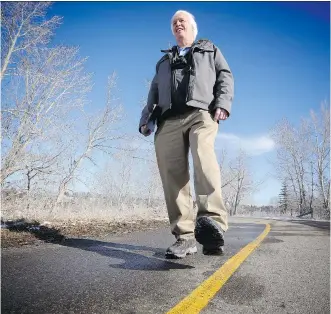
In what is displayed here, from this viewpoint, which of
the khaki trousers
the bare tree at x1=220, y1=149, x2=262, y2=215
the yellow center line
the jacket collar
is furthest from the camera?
the bare tree at x1=220, y1=149, x2=262, y2=215

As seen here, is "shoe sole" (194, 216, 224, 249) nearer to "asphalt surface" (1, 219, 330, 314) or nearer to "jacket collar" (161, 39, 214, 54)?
"asphalt surface" (1, 219, 330, 314)

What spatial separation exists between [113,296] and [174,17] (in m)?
3.00

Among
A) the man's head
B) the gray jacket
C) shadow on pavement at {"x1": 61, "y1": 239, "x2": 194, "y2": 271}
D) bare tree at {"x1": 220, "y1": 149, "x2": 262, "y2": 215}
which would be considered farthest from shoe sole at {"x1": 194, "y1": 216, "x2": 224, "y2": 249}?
bare tree at {"x1": 220, "y1": 149, "x2": 262, "y2": 215}

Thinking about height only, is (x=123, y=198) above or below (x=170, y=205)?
below

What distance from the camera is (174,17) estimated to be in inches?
125

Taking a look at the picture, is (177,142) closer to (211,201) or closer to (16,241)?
(211,201)

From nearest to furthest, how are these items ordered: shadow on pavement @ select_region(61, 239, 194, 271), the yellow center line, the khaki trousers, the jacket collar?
the yellow center line < shadow on pavement @ select_region(61, 239, 194, 271) < the khaki trousers < the jacket collar

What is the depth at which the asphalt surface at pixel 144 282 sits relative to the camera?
1.48m

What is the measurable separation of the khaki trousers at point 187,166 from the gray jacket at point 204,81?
154 mm

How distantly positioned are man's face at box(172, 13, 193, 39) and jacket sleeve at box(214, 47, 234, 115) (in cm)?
43

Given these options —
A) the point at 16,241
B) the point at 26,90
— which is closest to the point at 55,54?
the point at 26,90

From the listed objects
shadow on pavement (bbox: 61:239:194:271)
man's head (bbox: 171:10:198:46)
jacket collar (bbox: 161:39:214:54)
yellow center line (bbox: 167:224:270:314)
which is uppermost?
man's head (bbox: 171:10:198:46)

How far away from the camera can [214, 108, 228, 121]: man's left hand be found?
9.11ft

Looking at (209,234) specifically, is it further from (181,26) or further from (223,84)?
(181,26)
